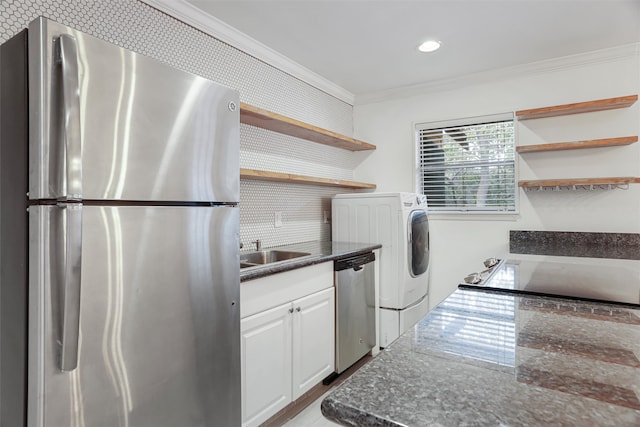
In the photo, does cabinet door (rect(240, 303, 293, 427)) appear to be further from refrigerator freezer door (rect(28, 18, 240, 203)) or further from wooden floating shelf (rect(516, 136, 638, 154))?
wooden floating shelf (rect(516, 136, 638, 154))

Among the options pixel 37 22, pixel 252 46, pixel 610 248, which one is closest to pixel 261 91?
pixel 252 46

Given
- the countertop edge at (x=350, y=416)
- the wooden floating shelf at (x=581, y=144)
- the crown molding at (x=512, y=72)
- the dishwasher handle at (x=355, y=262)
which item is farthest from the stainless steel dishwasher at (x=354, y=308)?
the countertop edge at (x=350, y=416)

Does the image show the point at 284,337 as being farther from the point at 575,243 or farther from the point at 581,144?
the point at 581,144

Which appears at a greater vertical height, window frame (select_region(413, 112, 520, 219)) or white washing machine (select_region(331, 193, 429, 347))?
window frame (select_region(413, 112, 520, 219))

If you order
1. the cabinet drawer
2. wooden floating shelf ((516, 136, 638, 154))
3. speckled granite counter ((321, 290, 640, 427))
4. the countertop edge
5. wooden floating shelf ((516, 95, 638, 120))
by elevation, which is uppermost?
wooden floating shelf ((516, 95, 638, 120))

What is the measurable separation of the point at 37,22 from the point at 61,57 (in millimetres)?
116

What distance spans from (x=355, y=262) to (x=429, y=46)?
5.73 feet

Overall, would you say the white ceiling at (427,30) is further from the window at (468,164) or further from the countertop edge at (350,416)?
the countertop edge at (350,416)

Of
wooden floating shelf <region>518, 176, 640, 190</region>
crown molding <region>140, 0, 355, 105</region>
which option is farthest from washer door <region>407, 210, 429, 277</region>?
crown molding <region>140, 0, 355, 105</region>

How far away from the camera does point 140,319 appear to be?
1.24m

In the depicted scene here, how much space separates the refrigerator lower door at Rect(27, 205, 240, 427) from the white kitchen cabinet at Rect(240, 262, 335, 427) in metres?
0.20

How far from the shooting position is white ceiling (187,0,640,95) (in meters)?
2.17

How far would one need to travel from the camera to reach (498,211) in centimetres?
323

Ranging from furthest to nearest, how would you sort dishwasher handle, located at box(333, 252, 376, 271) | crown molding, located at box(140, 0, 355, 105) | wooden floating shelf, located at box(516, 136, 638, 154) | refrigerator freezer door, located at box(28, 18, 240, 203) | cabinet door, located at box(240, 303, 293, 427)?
wooden floating shelf, located at box(516, 136, 638, 154), dishwasher handle, located at box(333, 252, 376, 271), crown molding, located at box(140, 0, 355, 105), cabinet door, located at box(240, 303, 293, 427), refrigerator freezer door, located at box(28, 18, 240, 203)
